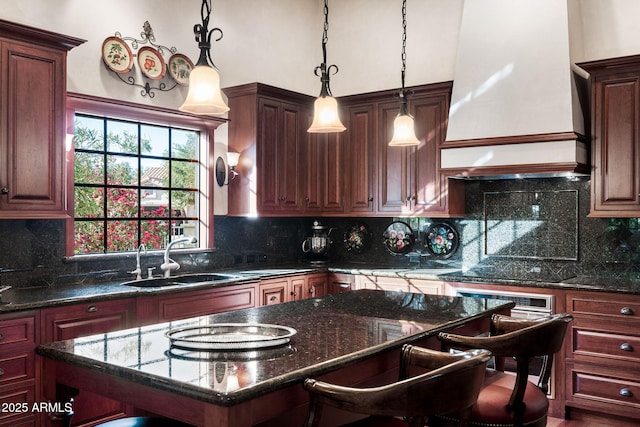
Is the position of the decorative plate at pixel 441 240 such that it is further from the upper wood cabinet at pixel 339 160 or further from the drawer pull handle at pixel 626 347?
the drawer pull handle at pixel 626 347

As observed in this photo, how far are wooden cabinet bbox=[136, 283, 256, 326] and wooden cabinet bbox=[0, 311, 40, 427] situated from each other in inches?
26.7

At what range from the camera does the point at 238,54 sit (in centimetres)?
550

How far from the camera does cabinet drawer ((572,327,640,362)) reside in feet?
12.9

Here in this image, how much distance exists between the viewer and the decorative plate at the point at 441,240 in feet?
17.8

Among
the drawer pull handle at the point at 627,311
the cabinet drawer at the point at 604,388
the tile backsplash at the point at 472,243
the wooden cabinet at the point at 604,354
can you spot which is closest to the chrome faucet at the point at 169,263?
the tile backsplash at the point at 472,243

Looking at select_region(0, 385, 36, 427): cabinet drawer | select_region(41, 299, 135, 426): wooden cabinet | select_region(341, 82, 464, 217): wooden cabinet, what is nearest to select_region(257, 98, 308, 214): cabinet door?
select_region(341, 82, 464, 217): wooden cabinet

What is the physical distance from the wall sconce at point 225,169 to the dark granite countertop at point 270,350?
238 centimetres

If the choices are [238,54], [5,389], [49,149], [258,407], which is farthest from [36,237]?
[258,407]

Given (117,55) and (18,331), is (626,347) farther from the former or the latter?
(117,55)

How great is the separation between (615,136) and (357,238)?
8.48 ft

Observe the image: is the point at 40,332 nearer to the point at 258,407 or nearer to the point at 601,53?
the point at 258,407

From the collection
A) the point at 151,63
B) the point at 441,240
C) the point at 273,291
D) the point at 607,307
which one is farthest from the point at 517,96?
the point at 151,63

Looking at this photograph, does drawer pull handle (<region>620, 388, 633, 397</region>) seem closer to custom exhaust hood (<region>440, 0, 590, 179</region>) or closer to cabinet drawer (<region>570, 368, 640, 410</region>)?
cabinet drawer (<region>570, 368, 640, 410</region>)

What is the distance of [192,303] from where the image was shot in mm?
4152
